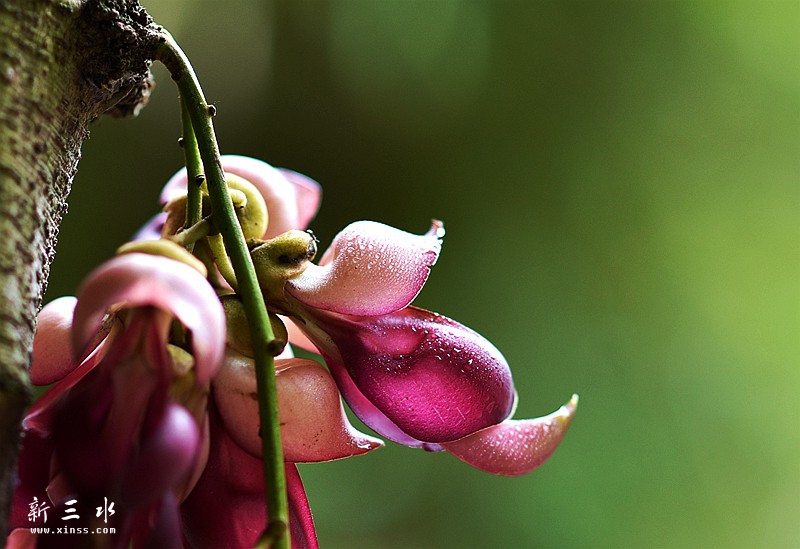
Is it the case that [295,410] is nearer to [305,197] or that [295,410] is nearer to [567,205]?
[305,197]

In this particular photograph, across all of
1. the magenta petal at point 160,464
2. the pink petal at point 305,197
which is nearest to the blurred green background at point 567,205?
the pink petal at point 305,197

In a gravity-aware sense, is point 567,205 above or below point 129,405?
below

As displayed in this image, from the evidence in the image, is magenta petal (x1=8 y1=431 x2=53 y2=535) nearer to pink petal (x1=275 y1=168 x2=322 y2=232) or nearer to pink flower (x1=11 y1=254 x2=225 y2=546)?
pink flower (x1=11 y1=254 x2=225 y2=546)

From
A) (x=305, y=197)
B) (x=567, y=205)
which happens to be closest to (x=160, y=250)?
(x=305, y=197)

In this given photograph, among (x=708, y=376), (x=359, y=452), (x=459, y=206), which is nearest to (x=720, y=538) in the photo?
(x=708, y=376)

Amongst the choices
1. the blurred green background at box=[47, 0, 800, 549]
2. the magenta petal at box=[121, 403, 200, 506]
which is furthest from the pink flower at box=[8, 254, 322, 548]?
the blurred green background at box=[47, 0, 800, 549]

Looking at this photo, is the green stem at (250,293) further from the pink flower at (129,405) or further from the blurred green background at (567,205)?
the blurred green background at (567,205)
